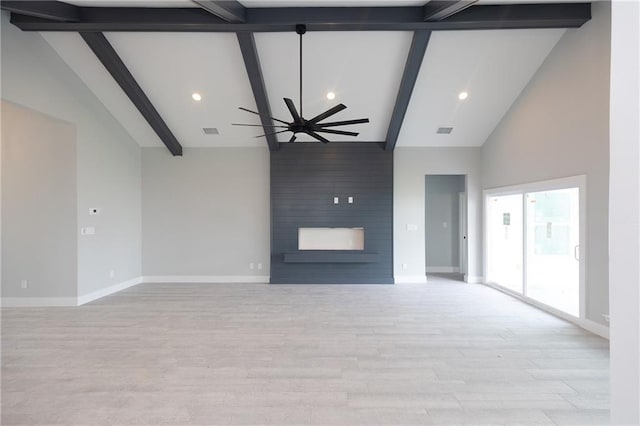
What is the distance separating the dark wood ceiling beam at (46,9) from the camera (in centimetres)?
385

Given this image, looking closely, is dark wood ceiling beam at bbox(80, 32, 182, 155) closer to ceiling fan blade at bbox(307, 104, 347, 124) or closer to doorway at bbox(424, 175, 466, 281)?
ceiling fan blade at bbox(307, 104, 347, 124)

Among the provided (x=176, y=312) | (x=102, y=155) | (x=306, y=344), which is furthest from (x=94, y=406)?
(x=102, y=155)

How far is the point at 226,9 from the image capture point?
12.8 ft

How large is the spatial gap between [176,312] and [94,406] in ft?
7.85

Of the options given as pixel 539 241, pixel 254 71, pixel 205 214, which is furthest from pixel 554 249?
pixel 205 214

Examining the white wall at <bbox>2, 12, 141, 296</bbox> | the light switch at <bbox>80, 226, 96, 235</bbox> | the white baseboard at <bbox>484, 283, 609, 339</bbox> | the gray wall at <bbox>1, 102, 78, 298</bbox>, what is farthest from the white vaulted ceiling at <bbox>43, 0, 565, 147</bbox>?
the white baseboard at <bbox>484, 283, 609, 339</bbox>

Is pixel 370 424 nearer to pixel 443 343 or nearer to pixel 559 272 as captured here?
pixel 443 343

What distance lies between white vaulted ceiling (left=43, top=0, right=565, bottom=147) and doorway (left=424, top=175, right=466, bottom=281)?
2007 mm

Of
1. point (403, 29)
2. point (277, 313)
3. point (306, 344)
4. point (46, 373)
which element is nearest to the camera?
point (46, 373)

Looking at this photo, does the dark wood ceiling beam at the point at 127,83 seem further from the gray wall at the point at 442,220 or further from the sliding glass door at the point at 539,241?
the sliding glass door at the point at 539,241

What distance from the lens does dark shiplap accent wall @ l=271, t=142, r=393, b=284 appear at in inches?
273

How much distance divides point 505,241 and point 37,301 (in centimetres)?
870

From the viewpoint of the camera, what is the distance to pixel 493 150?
21.6ft

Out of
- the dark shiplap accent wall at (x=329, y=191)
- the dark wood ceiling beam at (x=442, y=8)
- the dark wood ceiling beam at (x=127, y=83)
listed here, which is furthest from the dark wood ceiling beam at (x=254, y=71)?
the dark wood ceiling beam at (x=442, y=8)
